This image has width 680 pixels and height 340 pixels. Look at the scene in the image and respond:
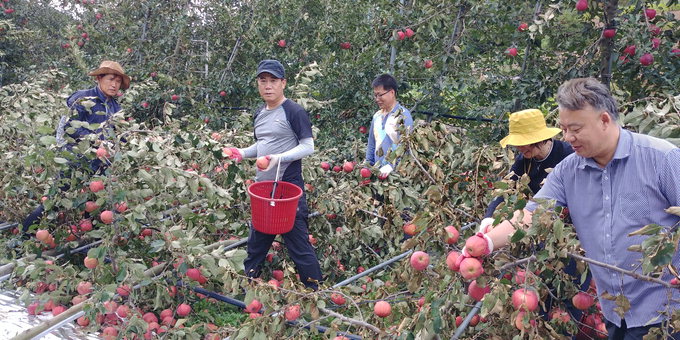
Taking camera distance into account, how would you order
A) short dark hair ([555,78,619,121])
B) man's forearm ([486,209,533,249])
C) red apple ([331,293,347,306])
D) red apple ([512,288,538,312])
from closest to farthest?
1. short dark hair ([555,78,619,121])
2. red apple ([512,288,538,312])
3. man's forearm ([486,209,533,249])
4. red apple ([331,293,347,306])

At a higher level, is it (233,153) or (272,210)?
(233,153)

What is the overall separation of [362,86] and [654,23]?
304cm

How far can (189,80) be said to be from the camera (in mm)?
7363

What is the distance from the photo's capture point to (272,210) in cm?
299

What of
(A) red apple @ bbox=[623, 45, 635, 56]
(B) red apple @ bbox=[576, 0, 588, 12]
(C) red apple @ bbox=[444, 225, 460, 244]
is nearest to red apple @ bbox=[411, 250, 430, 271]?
(C) red apple @ bbox=[444, 225, 460, 244]

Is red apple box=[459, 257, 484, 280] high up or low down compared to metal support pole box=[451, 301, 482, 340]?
up

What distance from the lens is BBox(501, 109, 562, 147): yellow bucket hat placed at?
2334 millimetres

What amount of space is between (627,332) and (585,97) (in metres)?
0.81

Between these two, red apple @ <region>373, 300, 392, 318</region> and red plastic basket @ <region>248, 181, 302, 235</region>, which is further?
red plastic basket @ <region>248, 181, 302, 235</region>

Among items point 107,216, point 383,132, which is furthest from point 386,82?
point 107,216

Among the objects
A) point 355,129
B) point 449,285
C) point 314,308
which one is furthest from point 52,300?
point 355,129

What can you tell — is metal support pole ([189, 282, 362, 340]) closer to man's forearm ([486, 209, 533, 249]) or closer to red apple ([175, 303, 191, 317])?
red apple ([175, 303, 191, 317])

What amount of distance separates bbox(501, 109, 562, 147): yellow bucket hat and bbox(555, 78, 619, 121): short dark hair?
63cm

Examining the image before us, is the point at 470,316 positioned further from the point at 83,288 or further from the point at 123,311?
the point at 83,288
